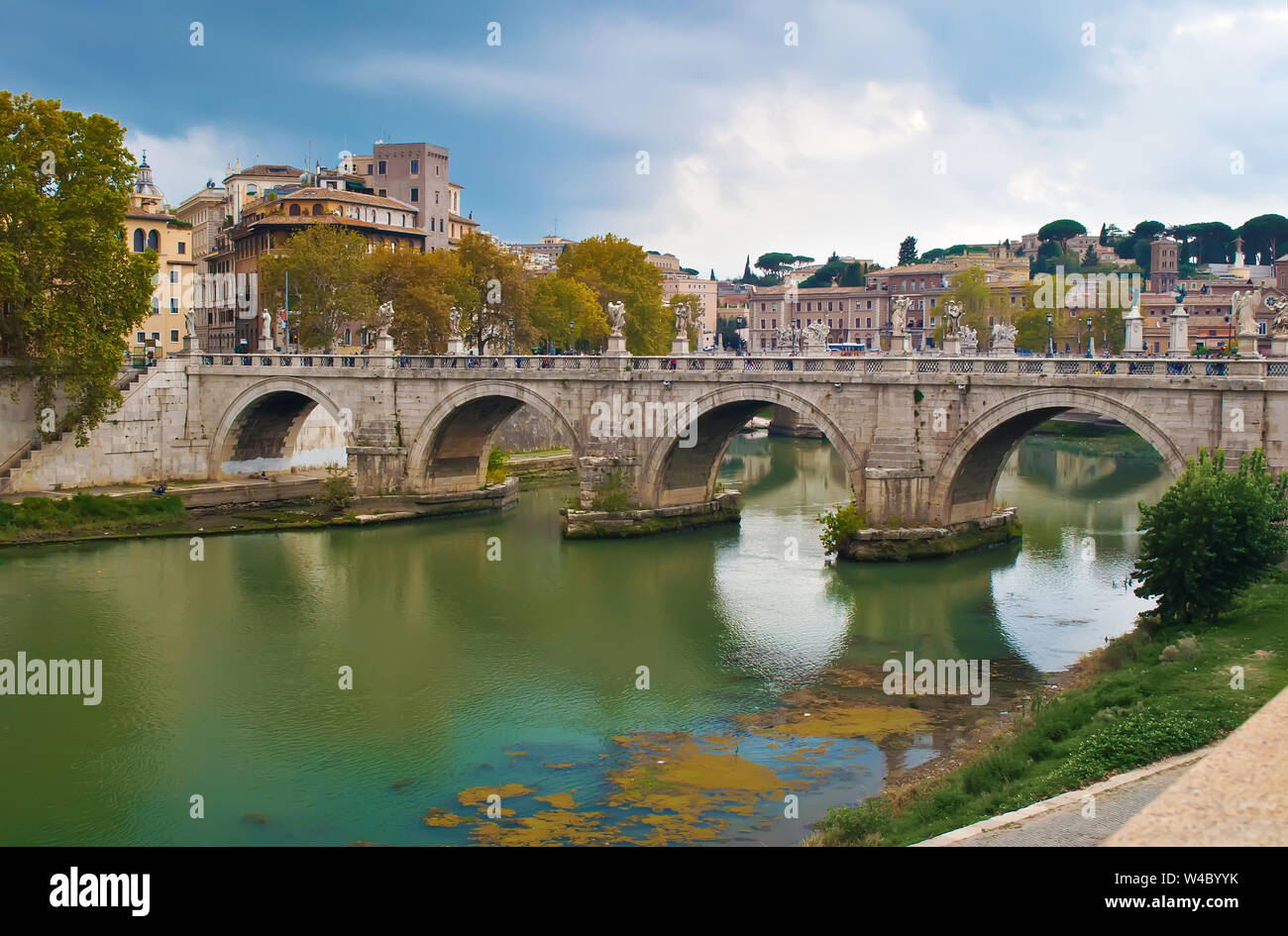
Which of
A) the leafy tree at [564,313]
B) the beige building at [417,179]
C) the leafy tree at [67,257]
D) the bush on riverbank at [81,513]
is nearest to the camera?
the bush on riverbank at [81,513]

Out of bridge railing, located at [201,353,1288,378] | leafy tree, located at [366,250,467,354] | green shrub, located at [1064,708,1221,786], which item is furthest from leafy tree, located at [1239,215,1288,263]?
green shrub, located at [1064,708,1221,786]

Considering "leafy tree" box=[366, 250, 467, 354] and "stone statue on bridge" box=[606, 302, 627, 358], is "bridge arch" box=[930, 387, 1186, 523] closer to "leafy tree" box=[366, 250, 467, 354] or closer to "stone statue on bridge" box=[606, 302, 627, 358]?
"stone statue on bridge" box=[606, 302, 627, 358]

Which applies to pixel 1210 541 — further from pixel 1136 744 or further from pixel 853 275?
pixel 853 275

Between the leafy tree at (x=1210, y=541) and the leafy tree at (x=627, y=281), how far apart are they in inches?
1592

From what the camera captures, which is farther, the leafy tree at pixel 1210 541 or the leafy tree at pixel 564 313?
the leafy tree at pixel 564 313

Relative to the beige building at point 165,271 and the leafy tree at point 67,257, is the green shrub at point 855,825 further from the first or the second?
the beige building at point 165,271

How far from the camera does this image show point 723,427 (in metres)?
33.7

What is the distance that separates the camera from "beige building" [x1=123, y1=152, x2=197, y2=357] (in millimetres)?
53438

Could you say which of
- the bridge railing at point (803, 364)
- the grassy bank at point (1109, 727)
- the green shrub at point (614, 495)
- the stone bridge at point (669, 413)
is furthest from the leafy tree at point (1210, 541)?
the green shrub at point (614, 495)

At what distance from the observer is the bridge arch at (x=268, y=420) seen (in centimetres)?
3872

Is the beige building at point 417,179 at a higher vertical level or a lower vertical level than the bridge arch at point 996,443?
higher

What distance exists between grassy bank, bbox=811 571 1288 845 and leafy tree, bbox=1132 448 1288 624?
1.52 feet

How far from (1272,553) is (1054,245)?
113152mm
